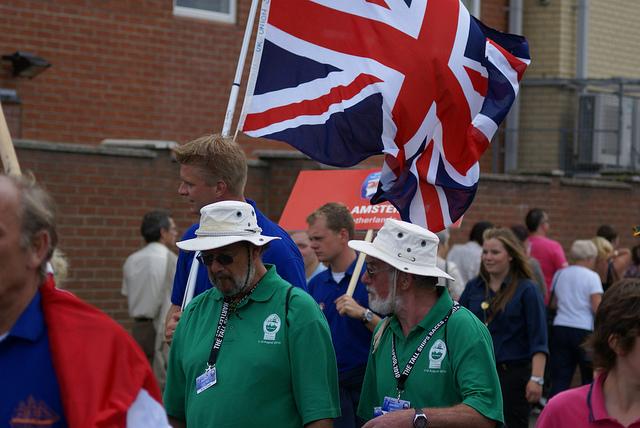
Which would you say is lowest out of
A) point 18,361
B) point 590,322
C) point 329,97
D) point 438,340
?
point 590,322

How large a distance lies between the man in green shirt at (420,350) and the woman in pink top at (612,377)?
2.27ft

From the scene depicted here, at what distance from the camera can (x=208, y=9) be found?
46.6ft

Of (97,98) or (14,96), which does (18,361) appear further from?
(97,98)

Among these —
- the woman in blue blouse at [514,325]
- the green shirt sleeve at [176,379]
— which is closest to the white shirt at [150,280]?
the woman in blue blouse at [514,325]

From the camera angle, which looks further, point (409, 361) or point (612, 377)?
point (409, 361)

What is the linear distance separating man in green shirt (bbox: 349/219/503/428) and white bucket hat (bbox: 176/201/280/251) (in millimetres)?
533

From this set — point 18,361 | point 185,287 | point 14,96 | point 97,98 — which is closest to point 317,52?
point 185,287

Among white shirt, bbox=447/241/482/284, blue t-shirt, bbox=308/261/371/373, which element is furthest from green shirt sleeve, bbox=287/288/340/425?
white shirt, bbox=447/241/482/284

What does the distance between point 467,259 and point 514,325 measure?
4.21 metres

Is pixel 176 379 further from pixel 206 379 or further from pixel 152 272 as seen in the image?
pixel 152 272

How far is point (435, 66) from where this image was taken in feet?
22.9

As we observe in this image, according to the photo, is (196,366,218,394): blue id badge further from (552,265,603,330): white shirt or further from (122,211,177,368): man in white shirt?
(552,265,603,330): white shirt

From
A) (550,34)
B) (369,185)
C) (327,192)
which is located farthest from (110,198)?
(550,34)

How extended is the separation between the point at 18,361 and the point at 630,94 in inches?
639
